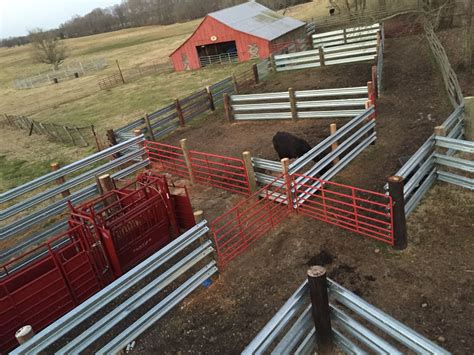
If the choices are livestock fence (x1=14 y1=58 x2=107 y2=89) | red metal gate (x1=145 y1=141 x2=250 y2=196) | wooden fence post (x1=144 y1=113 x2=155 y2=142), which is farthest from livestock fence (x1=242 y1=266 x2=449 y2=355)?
livestock fence (x1=14 y1=58 x2=107 y2=89)

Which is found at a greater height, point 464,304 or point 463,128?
point 463,128

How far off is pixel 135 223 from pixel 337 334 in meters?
4.73

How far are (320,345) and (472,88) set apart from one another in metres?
12.9

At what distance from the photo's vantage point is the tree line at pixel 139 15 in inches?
4402

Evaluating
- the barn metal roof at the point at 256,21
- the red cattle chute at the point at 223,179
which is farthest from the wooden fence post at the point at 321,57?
the red cattle chute at the point at 223,179

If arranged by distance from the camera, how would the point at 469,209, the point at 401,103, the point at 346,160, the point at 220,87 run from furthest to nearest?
the point at 220,87
the point at 401,103
the point at 346,160
the point at 469,209

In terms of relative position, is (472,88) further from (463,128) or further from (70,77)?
(70,77)

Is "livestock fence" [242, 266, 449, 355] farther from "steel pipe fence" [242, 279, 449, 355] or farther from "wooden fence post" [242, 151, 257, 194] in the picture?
"wooden fence post" [242, 151, 257, 194]

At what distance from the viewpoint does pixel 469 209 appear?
24.1ft

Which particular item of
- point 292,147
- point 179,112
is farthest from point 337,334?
point 179,112

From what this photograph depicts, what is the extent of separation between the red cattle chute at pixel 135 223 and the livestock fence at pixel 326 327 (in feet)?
13.4

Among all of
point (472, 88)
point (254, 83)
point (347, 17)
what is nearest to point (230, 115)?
point (254, 83)

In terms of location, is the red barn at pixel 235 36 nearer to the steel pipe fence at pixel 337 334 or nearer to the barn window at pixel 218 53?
the barn window at pixel 218 53

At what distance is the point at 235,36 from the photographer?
30.7 m
